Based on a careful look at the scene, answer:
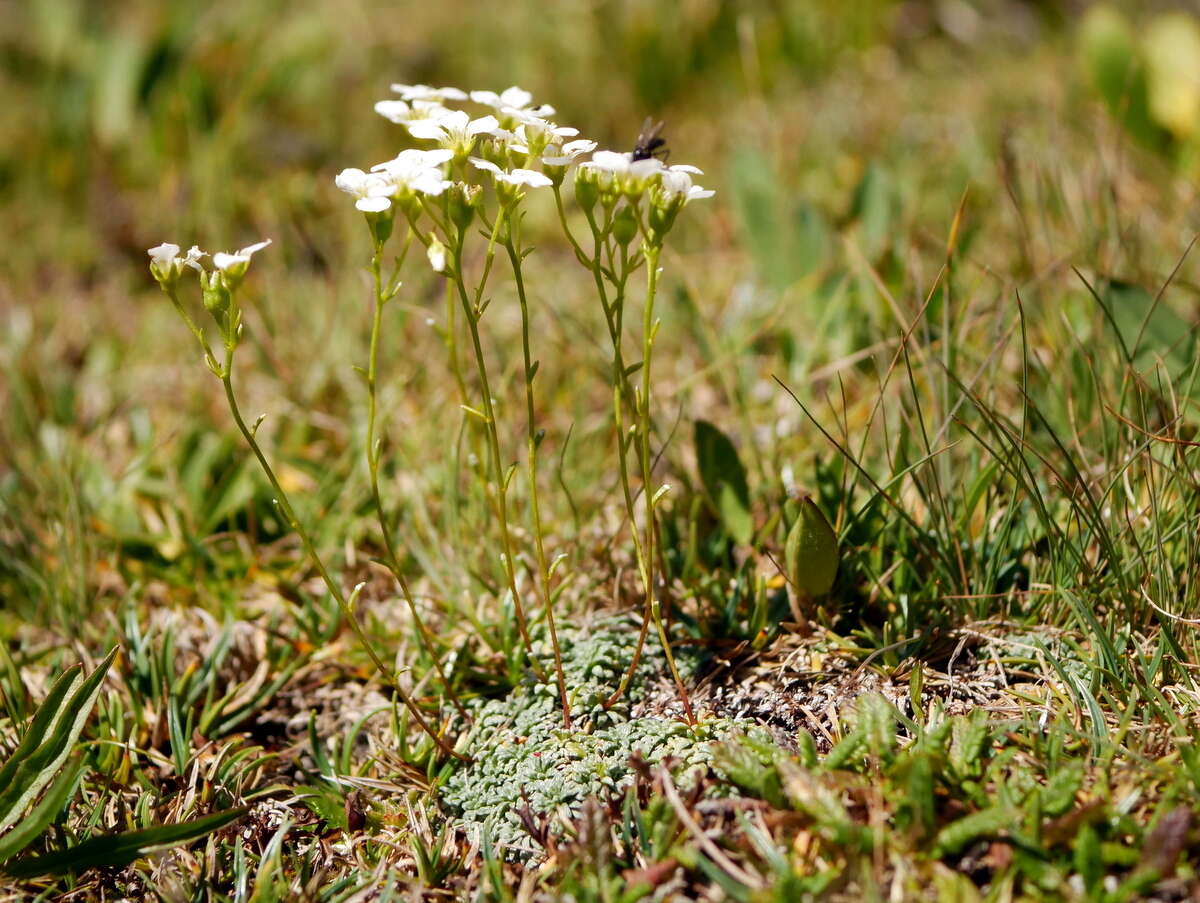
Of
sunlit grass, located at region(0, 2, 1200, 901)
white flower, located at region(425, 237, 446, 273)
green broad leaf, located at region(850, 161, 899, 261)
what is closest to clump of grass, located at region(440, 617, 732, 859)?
sunlit grass, located at region(0, 2, 1200, 901)

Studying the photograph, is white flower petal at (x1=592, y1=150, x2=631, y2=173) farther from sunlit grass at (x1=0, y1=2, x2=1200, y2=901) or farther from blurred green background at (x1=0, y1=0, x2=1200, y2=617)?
blurred green background at (x1=0, y1=0, x2=1200, y2=617)

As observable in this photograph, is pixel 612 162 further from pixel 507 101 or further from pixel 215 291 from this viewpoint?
pixel 215 291

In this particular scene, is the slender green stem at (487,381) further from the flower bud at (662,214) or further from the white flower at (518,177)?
the flower bud at (662,214)

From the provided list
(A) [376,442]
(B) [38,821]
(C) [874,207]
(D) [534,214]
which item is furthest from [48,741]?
(D) [534,214]

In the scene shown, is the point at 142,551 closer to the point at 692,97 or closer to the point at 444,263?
the point at 444,263

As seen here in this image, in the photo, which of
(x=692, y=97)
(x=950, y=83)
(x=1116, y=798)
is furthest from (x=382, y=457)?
(x=950, y=83)

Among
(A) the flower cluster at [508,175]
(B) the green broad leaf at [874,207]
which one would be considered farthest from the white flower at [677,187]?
(B) the green broad leaf at [874,207]
